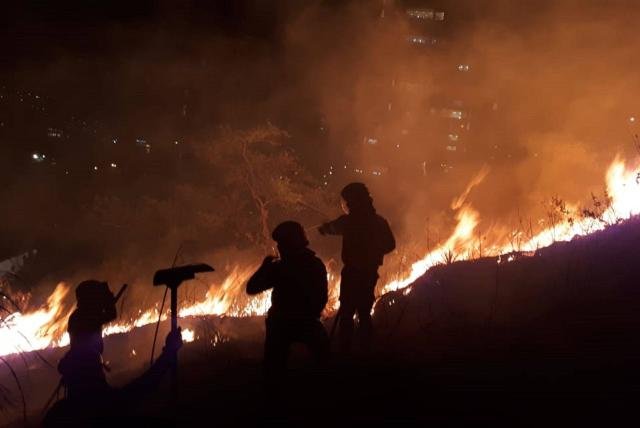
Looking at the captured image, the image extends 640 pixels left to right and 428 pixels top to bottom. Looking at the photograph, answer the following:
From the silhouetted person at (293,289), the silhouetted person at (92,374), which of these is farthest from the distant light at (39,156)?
the silhouetted person at (293,289)

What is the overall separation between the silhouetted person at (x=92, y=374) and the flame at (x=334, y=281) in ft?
1.66

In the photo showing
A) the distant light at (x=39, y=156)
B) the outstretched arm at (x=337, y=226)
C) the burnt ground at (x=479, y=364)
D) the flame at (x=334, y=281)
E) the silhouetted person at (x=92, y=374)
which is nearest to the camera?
the silhouetted person at (x=92, y=374)

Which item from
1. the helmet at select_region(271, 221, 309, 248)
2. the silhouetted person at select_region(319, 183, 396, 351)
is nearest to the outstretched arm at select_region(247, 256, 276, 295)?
the helmet at select_region(271, 221, 309, 248)

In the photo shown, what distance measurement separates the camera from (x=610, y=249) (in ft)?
25.2

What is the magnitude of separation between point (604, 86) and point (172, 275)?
1805 centimetres

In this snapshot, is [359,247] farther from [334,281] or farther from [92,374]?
[334,281]

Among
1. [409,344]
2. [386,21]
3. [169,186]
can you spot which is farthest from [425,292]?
[386,21]

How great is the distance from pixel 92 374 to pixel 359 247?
288cm

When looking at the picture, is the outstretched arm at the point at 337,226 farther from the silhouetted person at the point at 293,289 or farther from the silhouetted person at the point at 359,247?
the silhouetted person at the point at 293,289

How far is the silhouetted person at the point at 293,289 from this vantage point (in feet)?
15.2

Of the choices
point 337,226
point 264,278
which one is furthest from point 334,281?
point 264,278

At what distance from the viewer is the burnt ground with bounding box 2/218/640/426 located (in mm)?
4547

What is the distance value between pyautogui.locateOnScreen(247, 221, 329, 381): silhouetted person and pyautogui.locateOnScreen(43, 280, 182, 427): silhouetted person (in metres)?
0.83

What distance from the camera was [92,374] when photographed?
458 cm
